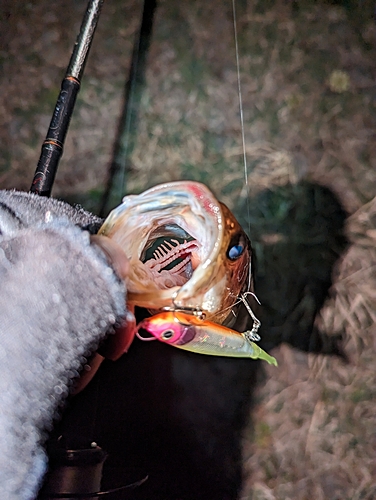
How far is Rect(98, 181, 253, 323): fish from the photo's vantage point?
404 millimetres

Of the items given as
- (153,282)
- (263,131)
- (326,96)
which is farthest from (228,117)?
(153,282)

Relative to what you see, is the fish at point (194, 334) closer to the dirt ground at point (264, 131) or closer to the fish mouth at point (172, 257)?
the fish mouth at point (172, 257)

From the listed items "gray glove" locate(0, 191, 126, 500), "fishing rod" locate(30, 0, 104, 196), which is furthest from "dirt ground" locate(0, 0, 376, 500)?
"gray glove" locate(0, 191, 126, 500)

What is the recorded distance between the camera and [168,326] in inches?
15.8

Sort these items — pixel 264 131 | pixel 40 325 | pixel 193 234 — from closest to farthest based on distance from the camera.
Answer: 1. pixel 40 325
2. pixel 193 234
3. pixel 264 131

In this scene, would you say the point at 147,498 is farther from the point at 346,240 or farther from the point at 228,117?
the point at 228,117

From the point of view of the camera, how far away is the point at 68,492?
0.48m

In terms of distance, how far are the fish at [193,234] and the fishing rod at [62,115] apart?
20 cm

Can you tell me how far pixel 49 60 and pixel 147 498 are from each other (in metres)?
0.88

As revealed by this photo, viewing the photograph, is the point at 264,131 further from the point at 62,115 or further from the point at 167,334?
the point at 167,334

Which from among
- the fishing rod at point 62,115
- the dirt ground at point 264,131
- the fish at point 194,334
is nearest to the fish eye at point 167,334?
the fish at point 194,334

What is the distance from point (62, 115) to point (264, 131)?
39cm

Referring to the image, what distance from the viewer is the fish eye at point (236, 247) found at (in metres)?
0.42

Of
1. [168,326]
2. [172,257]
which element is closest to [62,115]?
[172,257]
